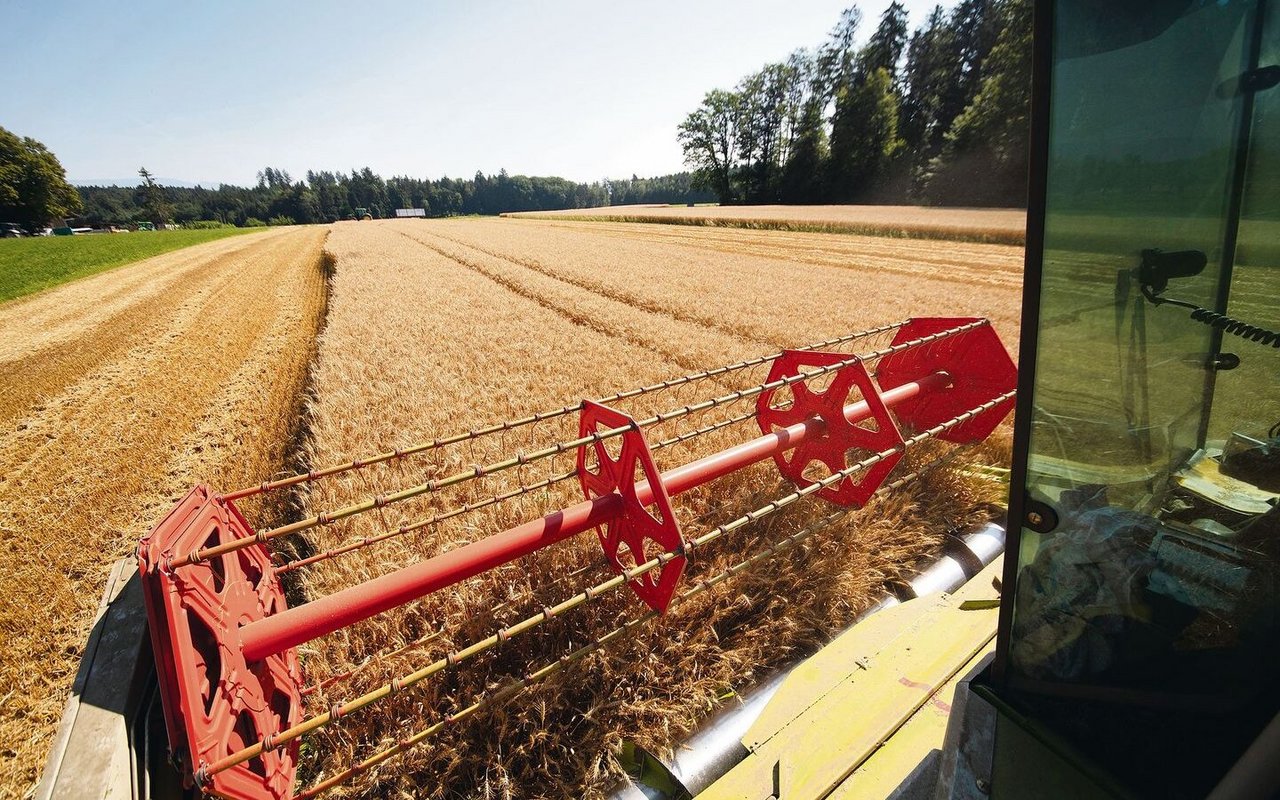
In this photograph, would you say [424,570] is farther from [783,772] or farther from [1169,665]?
[1169,665]

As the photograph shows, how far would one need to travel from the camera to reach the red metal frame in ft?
4.60

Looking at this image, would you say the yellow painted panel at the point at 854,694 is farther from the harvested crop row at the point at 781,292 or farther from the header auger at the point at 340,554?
the harvested crop row at the point at 781,292

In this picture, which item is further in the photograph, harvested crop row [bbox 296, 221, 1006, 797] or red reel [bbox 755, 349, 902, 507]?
red reel [bbox 755, 349, 902, 507]

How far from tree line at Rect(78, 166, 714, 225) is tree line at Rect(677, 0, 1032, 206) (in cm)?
2057

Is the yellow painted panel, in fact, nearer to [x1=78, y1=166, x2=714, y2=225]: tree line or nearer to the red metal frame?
the red metal frame

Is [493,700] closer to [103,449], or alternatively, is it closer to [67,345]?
[103,449]

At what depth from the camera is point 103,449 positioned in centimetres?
484

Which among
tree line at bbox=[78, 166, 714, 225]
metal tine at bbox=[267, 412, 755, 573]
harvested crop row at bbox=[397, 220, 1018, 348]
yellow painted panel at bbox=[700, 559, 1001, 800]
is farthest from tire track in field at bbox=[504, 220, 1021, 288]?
tree line at bbox=[78, 166, 714, 225]

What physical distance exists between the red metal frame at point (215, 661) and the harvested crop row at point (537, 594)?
260 millimetres

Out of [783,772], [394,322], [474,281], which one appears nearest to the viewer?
[783,772]

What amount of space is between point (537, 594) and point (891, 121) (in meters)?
58.8

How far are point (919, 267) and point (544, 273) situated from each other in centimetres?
939

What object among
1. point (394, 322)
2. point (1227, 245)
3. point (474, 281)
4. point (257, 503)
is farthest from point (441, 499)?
point (474, 281)

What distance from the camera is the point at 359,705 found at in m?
1.47
